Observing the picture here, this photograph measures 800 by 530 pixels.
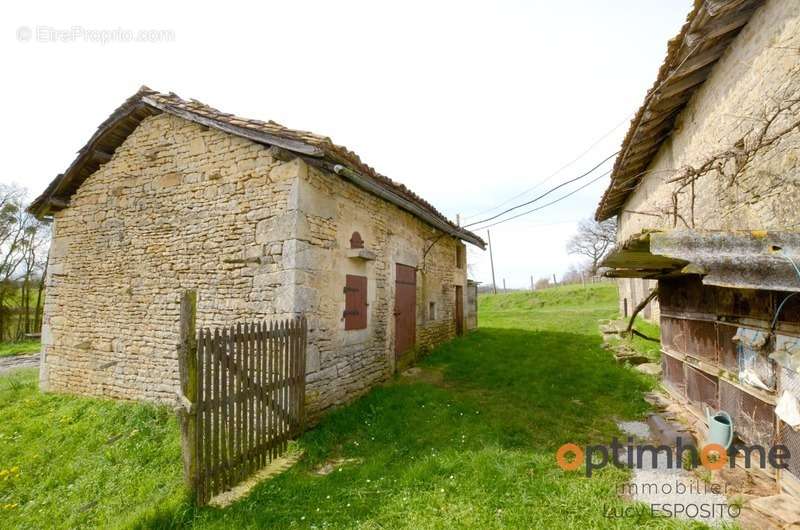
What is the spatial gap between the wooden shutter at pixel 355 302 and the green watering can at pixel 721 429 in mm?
4898

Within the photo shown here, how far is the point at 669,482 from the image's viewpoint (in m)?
3.50

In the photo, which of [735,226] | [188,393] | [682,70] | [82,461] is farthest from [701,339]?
[82,461]

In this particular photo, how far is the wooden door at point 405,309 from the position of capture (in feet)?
25.8

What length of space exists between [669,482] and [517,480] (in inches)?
55.7

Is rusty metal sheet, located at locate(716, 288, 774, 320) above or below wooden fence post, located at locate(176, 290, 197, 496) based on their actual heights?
above

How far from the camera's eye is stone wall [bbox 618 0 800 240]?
3.37 m

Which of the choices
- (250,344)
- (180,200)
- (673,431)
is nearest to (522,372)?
(673,431)

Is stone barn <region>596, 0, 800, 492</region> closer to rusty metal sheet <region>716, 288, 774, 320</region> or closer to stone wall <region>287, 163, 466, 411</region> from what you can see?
rusty metal sheet <region>716, 288, 774, 320</region>

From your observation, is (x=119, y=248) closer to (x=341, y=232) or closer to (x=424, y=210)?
(x=341, y=232)

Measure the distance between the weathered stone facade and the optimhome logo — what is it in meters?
3.41

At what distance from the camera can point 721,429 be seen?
12.7ft

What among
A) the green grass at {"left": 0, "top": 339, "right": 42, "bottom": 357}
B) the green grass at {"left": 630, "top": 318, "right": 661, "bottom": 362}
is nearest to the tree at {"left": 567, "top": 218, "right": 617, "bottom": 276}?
the green grass at {"left": 630, "top": 318, "right": 661, "bottom": 362}

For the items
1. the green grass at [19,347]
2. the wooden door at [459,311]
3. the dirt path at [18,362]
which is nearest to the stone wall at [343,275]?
the wooden door at [459,311]

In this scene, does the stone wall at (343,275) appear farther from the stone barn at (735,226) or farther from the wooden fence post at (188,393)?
the stone barn at (735,226)
